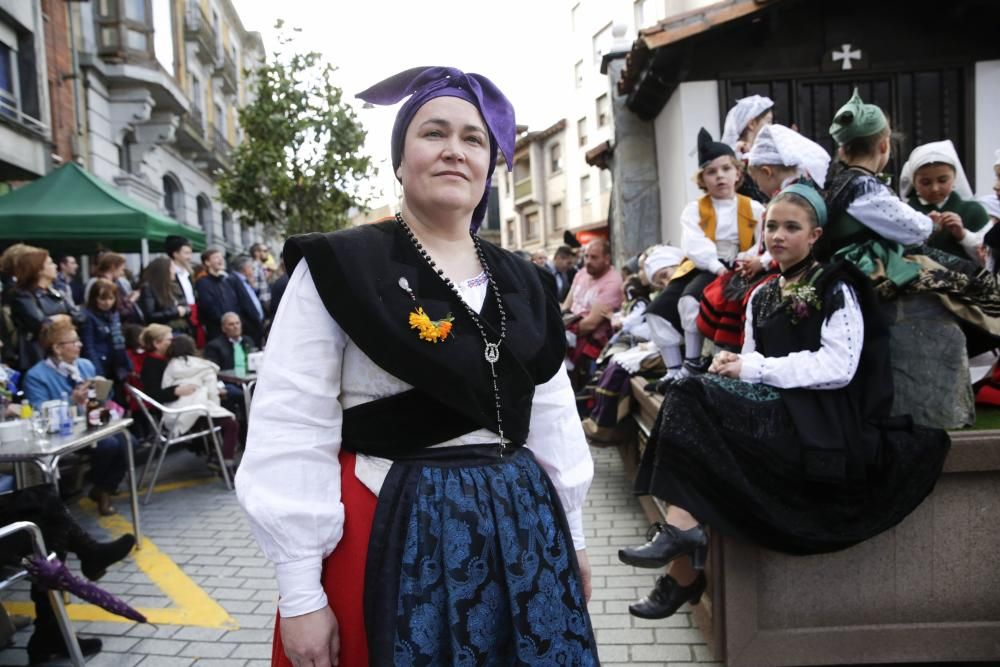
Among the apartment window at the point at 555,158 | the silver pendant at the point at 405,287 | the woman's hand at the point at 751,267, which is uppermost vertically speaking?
the apartment window at the point at 555,158

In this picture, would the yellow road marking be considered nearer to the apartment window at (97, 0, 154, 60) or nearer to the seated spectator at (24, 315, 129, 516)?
the seated spectator at (24, 315, 129, 516)

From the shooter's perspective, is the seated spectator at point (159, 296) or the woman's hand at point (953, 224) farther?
the seated spectator at point (159, 296)

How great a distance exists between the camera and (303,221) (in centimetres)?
1531

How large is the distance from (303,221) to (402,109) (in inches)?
564

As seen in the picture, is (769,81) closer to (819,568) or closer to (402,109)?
(819,568)

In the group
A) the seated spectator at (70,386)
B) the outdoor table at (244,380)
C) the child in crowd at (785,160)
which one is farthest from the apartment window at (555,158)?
the child in crowd at (785,160)

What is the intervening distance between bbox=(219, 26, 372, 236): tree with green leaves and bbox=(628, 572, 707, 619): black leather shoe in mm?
13316

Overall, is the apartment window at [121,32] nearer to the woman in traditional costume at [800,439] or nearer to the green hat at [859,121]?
the green hat at [859,121]

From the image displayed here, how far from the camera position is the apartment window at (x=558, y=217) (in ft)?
126

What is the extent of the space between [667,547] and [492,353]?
5.07 ft

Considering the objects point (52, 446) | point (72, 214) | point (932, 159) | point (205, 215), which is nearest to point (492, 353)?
point (52, 446)

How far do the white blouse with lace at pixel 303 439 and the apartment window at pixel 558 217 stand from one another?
122 ft

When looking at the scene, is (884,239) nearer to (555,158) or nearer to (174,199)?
(174,199)

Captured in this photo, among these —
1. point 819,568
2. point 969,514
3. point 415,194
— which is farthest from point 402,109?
point 969,514
